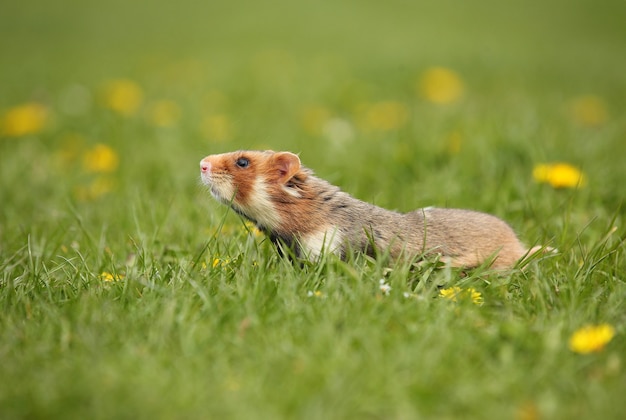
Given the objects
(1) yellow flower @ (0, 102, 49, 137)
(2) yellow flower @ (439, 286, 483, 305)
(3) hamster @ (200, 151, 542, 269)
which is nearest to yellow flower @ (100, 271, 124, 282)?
(3) hamster @ (200, 151, 542, 269)

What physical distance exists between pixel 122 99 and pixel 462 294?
5672mm

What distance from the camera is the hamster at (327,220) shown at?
3.93 meters

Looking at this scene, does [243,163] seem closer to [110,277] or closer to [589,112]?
[110,277]

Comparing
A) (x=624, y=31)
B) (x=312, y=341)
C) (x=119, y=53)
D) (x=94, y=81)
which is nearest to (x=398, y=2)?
(x=624, y=31)

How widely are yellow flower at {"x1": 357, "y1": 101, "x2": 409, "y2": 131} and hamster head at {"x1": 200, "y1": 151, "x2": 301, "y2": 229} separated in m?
3.40

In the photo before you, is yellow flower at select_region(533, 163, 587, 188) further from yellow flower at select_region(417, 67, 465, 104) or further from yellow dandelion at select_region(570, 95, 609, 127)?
yellow flower at select_region(417, 67, 465, 104)

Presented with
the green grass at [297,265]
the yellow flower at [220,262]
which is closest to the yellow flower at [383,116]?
the green grass at [297,265]

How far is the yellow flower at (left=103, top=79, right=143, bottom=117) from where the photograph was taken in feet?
26.2

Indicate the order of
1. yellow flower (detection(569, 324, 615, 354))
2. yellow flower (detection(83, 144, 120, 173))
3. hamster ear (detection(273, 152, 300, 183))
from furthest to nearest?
1. yellow flower (detection(83, 144, 120, 173))
2. hamster ear (detection(273, 152, 300, 183))
3. yellow flower (detection(569, 324, 615, 354))

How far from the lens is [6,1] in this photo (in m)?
19.5

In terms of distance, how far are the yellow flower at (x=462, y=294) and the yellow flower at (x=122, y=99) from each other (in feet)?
17.3

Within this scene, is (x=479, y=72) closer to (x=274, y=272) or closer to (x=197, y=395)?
(x=274, y=272)

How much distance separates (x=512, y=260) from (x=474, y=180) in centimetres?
165

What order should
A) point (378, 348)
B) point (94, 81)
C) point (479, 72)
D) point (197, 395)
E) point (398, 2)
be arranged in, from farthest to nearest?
point (398, 2), point (479, 72), point (94, 81), point (378, 348), point (197, 395)
